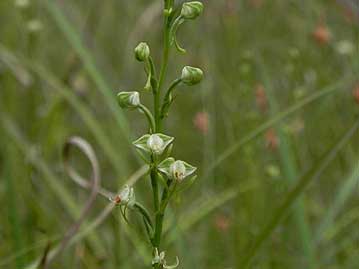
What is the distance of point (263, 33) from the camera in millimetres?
3660

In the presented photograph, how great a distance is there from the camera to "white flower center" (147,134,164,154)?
3.62 ft

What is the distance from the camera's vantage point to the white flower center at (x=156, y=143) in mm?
1104

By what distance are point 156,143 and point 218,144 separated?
210 cm

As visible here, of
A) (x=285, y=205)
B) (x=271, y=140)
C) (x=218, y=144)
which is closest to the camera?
(x=285, y=205)

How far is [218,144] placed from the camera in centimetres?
320

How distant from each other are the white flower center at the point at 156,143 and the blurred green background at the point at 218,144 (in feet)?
1.31

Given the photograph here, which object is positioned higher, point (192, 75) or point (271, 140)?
point (271, 140)

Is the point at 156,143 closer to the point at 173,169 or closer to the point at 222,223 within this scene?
the point at 173,169

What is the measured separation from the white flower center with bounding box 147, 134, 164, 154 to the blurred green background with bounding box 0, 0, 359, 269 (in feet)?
1.31

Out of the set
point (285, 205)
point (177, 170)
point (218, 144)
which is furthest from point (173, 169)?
point (218, 144)

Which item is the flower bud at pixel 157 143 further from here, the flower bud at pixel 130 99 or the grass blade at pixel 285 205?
the grass blade at pixel 285 205

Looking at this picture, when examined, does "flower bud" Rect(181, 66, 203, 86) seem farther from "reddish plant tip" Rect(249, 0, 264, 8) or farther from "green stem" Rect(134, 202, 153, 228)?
"reddish plant tip" Rect(249, 0, 264, 8)

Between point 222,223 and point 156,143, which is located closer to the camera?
point 156,143

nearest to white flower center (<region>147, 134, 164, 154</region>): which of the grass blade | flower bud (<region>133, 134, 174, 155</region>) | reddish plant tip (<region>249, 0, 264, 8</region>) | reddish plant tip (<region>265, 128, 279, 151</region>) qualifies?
flower bud (<region>133, 134, 174, 155</region>)
